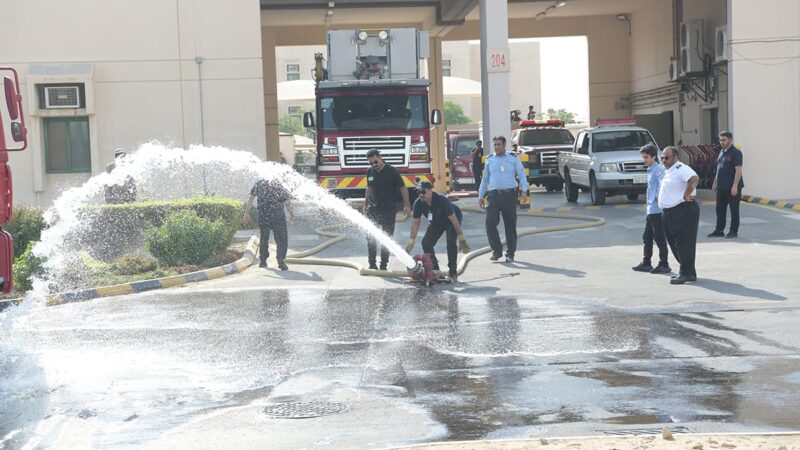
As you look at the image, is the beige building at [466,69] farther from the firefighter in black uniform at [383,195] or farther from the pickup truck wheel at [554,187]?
the firefighter in black uniform at [383,195]

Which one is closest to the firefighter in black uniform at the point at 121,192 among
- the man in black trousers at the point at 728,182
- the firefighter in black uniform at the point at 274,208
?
the firefighter in black uniform at the point at 274,208

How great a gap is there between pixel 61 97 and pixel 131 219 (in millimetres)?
7770

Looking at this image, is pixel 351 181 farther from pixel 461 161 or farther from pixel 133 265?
pixel 461 161

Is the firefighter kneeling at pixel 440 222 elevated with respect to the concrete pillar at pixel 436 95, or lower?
lower

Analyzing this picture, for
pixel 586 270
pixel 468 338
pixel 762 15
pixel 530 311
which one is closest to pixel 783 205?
pixel 762 15

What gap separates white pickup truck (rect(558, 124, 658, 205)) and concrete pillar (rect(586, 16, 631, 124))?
594 inches

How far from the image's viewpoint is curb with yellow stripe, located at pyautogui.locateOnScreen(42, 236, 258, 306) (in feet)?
49.5

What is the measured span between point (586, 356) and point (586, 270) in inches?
253

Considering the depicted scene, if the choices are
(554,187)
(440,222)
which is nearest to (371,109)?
(440,222)

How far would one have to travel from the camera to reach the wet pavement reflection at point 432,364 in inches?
298

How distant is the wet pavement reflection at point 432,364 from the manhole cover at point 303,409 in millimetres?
309

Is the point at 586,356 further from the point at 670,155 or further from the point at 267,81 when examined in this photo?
the point at 267,81

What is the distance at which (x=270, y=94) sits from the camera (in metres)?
41.6

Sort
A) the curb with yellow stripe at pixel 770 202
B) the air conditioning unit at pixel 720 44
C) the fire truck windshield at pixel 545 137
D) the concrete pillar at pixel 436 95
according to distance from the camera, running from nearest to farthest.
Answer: the curb with yellow stripe at pixel 770 202 < the air conditioning unit at pixel 720 44 < the fire truck windshield at pixel 545 137 < the concrete pillar at pixel 436 95
